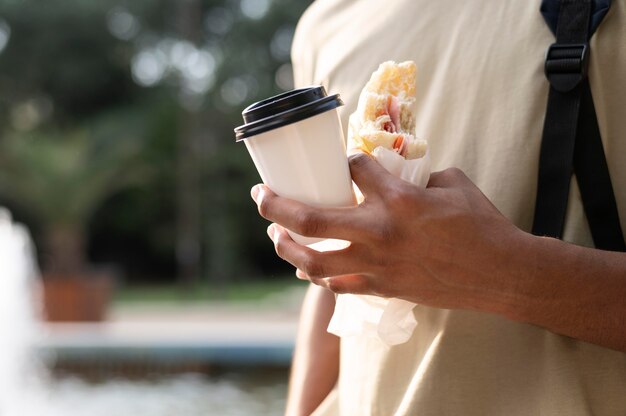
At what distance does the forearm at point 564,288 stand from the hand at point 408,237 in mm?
16

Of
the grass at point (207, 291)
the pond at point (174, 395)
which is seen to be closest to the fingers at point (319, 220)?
the pond at point (174, 395)

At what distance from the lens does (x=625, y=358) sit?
1.00m

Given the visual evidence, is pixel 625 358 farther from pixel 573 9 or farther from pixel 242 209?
pixel 242 209

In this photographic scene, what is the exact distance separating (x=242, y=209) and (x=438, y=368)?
21.7 metres

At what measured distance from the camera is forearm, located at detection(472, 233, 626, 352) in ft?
2.99

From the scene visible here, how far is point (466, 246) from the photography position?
0.89 meters

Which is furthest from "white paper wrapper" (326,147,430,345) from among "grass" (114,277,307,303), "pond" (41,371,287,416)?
"grass" (114,277,307,303)

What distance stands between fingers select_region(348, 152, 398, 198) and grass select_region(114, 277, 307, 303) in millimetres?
16804

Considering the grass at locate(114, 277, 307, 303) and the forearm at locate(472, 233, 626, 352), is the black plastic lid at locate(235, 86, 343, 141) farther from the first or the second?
the grass at locate(114, 277, 307, 303)

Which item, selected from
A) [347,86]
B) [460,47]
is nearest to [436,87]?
[460,47]

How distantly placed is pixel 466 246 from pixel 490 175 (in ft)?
0.73

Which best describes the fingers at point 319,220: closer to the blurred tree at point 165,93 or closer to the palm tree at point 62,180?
the palm tree at point 62,180

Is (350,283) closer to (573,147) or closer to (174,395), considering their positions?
(573,147)

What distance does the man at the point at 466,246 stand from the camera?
0.89m
